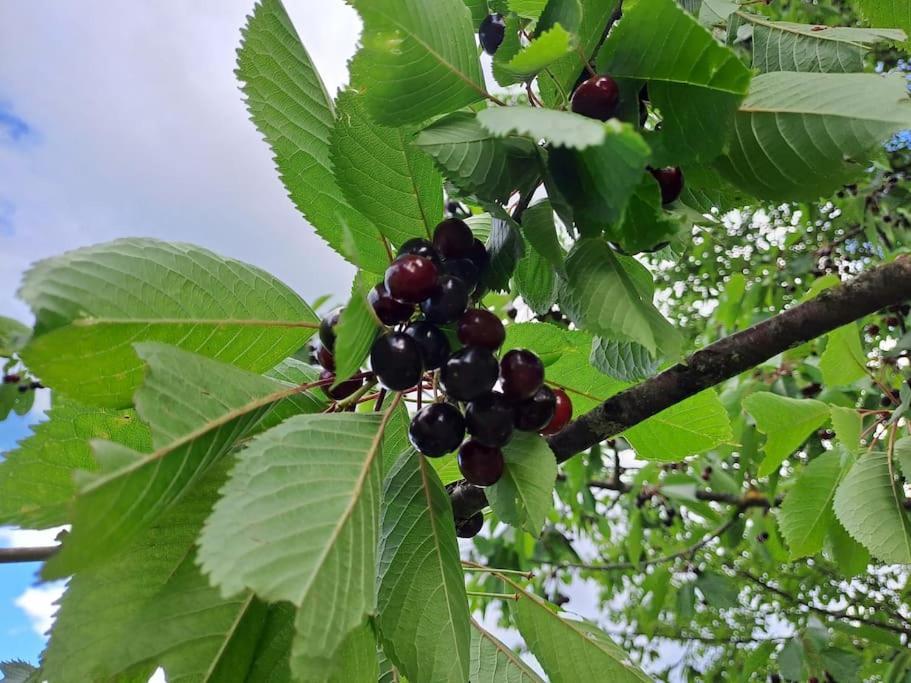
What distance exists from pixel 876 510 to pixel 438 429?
3.53ft

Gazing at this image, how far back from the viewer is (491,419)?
66 centimetres

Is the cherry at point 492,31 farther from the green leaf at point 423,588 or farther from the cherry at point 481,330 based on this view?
the green leaf at point 423,588

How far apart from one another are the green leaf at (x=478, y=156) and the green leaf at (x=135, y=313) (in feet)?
0.75

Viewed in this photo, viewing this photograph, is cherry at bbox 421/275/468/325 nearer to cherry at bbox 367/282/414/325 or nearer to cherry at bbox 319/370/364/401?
cherry at bbox 367/282/414/325

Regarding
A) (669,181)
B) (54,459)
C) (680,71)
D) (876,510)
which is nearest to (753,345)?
(669,181)

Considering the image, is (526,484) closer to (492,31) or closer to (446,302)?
(446,302)

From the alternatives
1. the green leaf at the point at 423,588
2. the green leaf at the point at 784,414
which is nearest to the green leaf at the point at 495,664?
the green leaf at the point at 423,588

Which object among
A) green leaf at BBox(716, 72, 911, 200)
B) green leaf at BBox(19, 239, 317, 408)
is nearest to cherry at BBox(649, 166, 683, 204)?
green leaf at BBox(716, 72, 911, 200)

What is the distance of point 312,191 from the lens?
744 mm

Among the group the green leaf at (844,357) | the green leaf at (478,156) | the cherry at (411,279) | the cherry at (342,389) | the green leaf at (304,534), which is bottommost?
the green leaf at (304,534)

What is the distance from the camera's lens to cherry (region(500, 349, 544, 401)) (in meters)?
0.68

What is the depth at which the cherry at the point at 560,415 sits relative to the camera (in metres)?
0.80

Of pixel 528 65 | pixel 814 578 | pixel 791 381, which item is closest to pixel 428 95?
pixel 528 65

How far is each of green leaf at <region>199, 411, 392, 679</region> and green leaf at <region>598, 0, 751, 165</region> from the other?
1.26ft
